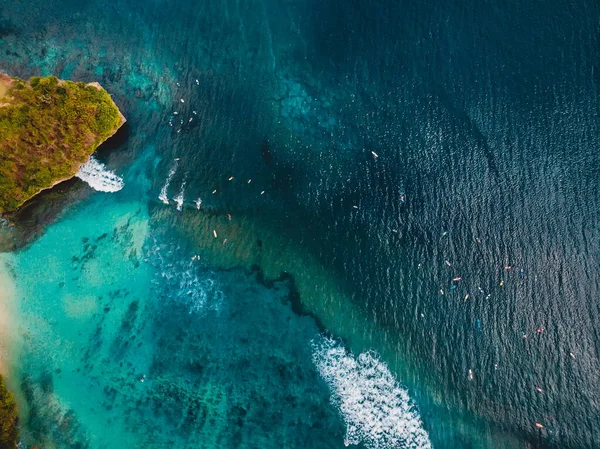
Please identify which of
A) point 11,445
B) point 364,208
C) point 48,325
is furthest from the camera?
point 364,208

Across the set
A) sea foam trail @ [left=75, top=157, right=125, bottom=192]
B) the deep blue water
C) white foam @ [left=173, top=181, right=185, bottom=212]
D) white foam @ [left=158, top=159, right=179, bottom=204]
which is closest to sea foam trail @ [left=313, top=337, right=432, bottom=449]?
the deep blue water

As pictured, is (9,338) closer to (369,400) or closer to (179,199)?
(179,199)

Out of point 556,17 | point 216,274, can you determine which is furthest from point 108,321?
point 556,17

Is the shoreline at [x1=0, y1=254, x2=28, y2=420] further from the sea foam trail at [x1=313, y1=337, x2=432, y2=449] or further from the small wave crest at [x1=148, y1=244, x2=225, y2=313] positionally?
the sea foam trail at [x1=313, y1=337, x2=432, y2=449]

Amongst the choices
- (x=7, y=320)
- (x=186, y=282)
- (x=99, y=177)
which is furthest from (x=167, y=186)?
(x=7, y=320)

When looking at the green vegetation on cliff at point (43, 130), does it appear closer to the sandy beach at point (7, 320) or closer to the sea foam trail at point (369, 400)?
the sandy beach at point (7, 320)

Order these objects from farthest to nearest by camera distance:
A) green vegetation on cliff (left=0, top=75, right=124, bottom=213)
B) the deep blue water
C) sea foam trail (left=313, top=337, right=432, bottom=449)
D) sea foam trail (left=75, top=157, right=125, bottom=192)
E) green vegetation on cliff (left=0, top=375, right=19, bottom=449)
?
sea foam trail (left=75, top=157, right=125, bottom=192), the deep blue water, sea foam trail (left=313, top=337, right=432, bottom=449), green vegetation on cliff (left=0, top=75, right=124, bottom=213), green vegetation on cliff (left=0, top=375, right=19, bottom=449)

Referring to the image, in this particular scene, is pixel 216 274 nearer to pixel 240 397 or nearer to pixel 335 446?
pixel 240 397
